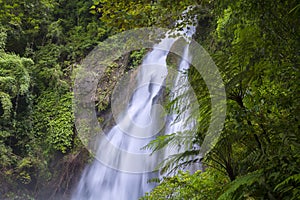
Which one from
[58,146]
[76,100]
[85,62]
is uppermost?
[85,62]

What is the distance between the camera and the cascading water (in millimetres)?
7574

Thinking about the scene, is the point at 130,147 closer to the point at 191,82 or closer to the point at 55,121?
the point at 55,121

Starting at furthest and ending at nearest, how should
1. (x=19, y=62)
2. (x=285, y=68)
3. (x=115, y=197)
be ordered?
1. (x=19, y=62)
2. (x=115, y=197)
3. (x=285, y=68)

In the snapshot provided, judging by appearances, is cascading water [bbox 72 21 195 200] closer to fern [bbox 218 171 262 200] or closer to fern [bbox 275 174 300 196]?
fern [bbox 218 171 262 200]

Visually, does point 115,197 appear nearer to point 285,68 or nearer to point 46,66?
point 46,66

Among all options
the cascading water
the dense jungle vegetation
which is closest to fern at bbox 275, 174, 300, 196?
the dense jungle vegetation

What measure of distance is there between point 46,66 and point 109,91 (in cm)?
202

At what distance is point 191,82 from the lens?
2.27 metres

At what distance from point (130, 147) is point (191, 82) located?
6096 mm

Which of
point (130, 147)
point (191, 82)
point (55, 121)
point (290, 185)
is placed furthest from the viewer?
point (55, 121)

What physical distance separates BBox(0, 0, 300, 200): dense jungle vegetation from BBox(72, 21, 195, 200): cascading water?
50 centimetres

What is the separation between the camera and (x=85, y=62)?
986 centimetres

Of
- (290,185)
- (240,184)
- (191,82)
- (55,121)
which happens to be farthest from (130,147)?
(290,185)

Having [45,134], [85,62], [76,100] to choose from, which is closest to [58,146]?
[45,134]
